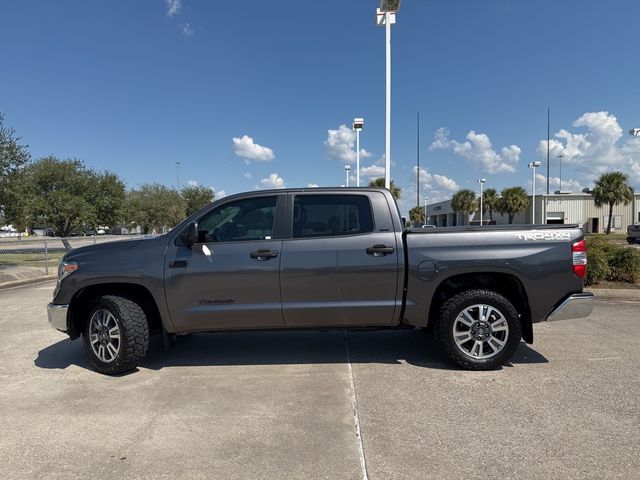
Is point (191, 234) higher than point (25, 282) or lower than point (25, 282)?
higher

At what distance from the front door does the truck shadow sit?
71cm

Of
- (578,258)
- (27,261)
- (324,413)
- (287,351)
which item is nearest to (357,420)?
(324,413)

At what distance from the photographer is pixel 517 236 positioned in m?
4.65

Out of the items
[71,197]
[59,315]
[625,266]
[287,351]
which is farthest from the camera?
[71,197]

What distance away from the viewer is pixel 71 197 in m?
25.1

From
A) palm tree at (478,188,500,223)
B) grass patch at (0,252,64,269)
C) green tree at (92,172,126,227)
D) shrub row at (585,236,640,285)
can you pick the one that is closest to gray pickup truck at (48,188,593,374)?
shrub row at (585,236,640,285)

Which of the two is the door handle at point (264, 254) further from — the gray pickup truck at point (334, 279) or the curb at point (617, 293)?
the curb at point (617, 293)

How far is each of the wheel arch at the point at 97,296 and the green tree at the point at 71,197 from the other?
21.2m

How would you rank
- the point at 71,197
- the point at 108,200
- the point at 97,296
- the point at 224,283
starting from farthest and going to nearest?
the point at 108,200, the point at 71,197, the point at 97,296, the point at 224,283

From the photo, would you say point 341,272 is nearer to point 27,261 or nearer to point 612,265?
point 612,265

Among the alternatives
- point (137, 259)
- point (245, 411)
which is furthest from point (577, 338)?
point (137, 259)

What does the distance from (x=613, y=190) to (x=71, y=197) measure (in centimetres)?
5335

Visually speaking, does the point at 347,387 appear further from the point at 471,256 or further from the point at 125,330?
the point at 125,330

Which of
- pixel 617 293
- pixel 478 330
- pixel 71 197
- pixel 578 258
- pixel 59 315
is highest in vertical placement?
pixel 71 197
